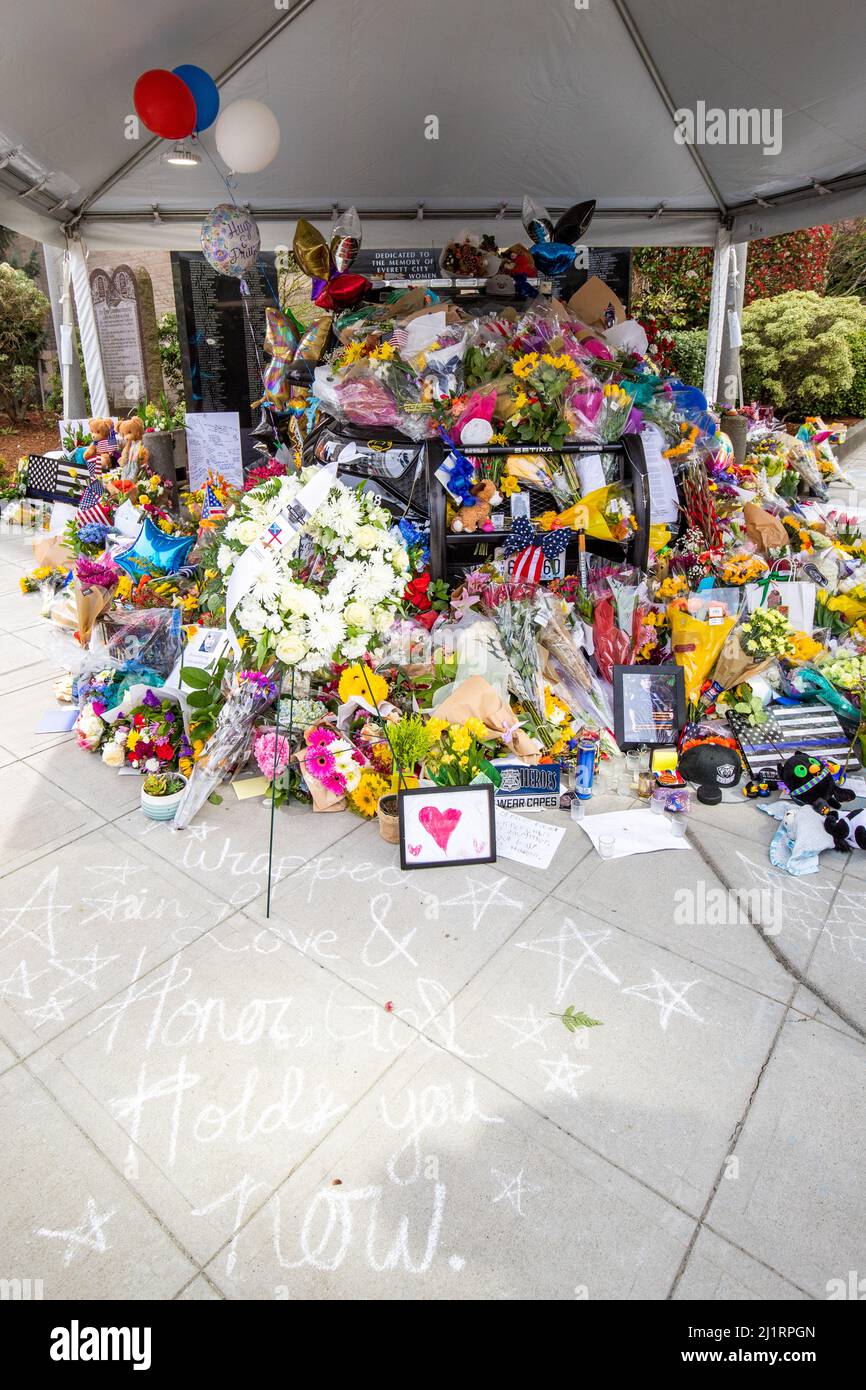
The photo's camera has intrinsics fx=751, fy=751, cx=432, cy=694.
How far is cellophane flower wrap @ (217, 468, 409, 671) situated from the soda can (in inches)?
41.6

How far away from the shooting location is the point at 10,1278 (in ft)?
5.53

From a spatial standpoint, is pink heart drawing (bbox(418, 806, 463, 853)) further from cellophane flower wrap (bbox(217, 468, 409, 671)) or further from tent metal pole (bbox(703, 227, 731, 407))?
tent metal pole (bbox(703, 227, 731, 407))

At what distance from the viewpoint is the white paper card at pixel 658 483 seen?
13.8 feet

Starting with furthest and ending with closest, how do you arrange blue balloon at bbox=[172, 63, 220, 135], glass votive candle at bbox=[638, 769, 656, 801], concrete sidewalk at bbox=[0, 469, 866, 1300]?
blue balloon at bbox=[172, 63, 220, 135] → glass votive candle at bbox=[638, 769, 656, 801] → concrete sidewalk at bbox=[0, 469, 866, 1300]

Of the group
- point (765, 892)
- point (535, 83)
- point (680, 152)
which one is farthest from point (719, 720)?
point (680, 152)

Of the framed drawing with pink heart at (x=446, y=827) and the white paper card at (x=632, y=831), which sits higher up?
the framed drawing with pink heart at (x=446, y=827)

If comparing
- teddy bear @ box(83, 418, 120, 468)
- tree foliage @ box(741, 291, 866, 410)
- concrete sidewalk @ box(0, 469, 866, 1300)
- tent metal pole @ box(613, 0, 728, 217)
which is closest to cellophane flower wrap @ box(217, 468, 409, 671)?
concrete sidewalk @ box(0, 469, 866, 1300)

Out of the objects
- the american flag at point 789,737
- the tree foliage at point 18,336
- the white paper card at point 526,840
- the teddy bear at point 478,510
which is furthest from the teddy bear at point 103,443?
the tree foliage at point 18,336

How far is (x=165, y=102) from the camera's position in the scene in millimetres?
4305

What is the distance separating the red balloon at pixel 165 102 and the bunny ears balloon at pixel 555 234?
2405 mm

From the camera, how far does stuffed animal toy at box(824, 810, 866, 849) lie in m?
2.99

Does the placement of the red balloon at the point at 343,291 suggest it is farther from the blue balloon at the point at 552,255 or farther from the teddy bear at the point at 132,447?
the teddy bear at the point at 132,447
